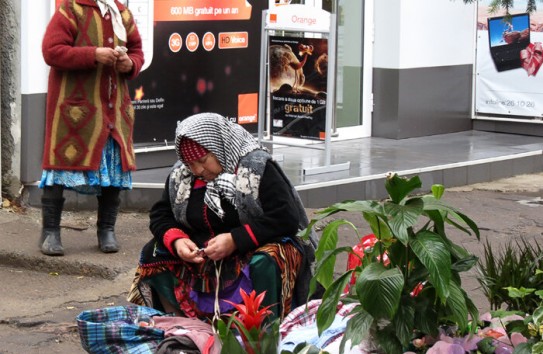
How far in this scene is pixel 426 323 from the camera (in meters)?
3.75

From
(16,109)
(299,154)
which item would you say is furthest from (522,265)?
(299,154)

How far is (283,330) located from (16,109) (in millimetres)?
4327

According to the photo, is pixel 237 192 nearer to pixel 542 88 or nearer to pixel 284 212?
pixel 284 212

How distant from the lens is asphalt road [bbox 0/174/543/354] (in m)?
5.84

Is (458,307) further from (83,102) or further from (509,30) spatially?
(509,30)

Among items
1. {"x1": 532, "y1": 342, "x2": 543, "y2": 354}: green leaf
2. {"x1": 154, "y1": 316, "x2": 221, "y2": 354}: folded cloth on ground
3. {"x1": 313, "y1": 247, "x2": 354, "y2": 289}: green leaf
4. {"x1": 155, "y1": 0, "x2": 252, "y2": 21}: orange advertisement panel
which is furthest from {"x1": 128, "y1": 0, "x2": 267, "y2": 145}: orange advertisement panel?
{"x1": 532, "y1": 342, "x2": 543, "y2": 354}: green leaf

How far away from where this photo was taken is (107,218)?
7.12 m

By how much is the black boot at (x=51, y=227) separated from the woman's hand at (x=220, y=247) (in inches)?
90.8

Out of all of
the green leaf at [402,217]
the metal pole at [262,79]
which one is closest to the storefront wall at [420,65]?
the metal pole at [262,79]

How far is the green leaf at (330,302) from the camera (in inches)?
149

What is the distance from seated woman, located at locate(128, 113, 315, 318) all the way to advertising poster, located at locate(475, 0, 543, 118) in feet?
25.3

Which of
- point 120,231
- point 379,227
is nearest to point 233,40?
point 120,231

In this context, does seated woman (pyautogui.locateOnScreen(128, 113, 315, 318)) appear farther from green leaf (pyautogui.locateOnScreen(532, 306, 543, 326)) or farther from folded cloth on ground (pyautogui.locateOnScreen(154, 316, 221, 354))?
green leaf (pyautogui.locateOnScreen(532, 306, 543, 326))

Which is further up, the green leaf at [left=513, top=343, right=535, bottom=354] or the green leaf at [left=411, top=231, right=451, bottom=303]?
the green leaf at [left=411, top=231, right=451, bottom=303]
